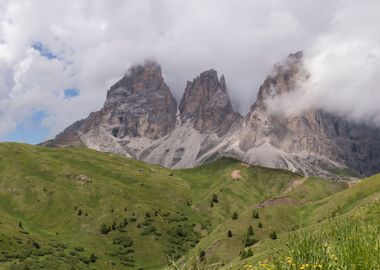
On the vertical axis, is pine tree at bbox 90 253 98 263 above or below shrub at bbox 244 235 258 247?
above

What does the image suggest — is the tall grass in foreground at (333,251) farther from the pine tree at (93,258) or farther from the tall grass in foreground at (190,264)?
the pine tree at (93,258)

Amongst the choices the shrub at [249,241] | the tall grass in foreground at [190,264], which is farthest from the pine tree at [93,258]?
the tall grass in foreground at [190,264]

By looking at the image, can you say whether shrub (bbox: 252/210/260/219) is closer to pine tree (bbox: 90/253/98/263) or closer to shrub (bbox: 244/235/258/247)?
shrub (bbox: 244/235/258/247)

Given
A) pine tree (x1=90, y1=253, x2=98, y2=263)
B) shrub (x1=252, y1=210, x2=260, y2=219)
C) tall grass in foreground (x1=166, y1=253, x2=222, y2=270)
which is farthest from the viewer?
pine tree (x1=90, y1=253, x2=98, y2=263)

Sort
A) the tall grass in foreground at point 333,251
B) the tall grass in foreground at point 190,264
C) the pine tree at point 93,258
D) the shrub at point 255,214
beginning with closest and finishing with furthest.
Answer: the tall grass in foreground at point 333,251, the tall grass in foreground at point 190,264, the shrub at point 255,214, the pine tree at point 93,258

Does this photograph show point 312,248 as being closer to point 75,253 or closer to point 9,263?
point 9,263

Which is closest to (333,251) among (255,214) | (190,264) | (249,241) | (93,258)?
(190,264)

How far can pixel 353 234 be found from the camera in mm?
10820

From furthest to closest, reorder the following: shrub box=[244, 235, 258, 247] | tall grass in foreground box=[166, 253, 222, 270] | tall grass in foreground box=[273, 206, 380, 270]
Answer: shrub box=[244, 235, 258, 247]
tall grass in foreground box=[166, 253, 222, 270]
tall grass in foreground box=[273, 206, 380, 270]

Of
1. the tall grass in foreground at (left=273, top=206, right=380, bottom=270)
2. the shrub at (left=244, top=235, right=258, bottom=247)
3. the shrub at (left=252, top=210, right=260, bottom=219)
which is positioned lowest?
the shrub at (left=244, top=235, right=258, bottom=247)

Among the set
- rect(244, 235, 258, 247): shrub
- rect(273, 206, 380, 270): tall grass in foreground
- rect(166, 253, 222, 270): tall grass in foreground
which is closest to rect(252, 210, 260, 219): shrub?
rect(244, 235, 258, 247): shrub

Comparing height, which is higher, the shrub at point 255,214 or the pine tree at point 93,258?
the shrub at point 255,214

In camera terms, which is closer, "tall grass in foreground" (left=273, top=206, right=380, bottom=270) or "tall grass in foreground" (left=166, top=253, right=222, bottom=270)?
"tall grass in foreground" (left=273, top=206, right=380, bottom=270)

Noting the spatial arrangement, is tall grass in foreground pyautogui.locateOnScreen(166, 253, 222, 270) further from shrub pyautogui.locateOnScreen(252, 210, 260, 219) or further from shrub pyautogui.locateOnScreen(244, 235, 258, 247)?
shrub pyautogui.locateOnScreen(252, 210, 260, 219)
